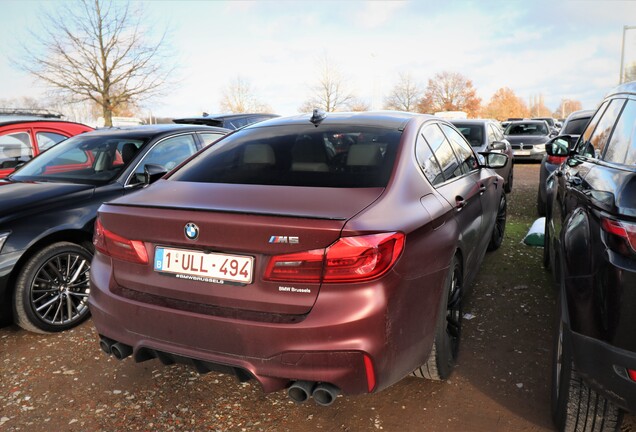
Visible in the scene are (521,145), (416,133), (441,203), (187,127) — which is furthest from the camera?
(521,145)

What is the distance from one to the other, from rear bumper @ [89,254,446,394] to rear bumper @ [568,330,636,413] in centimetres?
67

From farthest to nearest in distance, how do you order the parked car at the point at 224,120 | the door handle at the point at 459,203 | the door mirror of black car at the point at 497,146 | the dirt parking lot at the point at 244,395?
1. the parked car at the point at 224,120
2. the door mirror of black car at the point at 497,146
3. the door handle at the point at 459,203
4. the dirt parking lot at the point at 244,395

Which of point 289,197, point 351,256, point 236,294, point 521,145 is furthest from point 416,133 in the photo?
point 521,145

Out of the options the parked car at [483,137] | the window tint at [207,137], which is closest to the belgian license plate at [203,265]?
the window tint at [207,137]

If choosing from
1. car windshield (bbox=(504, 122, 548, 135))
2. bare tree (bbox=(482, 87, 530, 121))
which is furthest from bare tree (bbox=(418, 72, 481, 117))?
car windshield (bbox=(504, 122, 548, 135))

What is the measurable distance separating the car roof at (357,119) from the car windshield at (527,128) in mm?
16026

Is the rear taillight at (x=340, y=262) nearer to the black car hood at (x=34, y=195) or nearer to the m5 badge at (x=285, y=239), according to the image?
the m5 badge at (x=285, y=239)

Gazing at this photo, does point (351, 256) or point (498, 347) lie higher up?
point (351, 256)

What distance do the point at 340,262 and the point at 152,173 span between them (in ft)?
9.09

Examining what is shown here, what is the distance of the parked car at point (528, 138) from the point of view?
16344 mm

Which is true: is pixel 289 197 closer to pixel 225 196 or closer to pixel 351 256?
pixel 225 196

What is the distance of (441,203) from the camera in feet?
8.83

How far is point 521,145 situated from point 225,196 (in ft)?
52.9

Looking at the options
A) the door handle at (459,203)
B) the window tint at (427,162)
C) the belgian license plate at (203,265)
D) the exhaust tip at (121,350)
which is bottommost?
the exhaust tip at (121,350)
